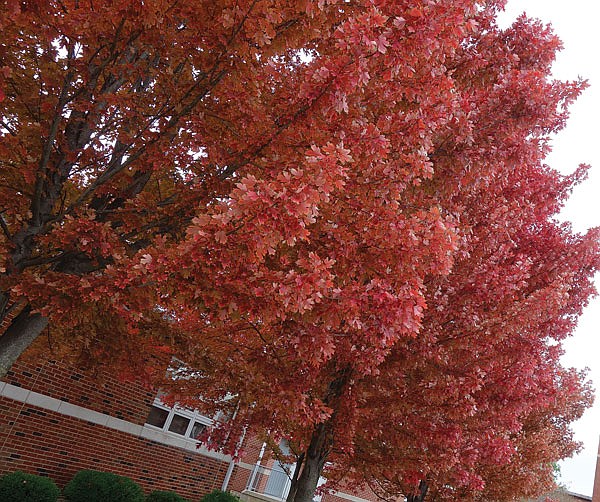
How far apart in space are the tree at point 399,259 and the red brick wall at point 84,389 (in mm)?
4479

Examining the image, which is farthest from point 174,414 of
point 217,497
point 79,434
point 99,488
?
point 99,488

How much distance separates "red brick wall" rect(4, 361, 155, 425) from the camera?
9.71 meters

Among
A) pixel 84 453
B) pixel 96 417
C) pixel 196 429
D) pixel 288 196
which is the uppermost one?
pixel 288 196

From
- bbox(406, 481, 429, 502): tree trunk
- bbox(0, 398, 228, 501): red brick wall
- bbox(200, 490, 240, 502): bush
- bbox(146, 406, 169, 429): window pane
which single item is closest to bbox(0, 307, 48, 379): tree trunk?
bbox(0, 398, 228, 501): red brick wall

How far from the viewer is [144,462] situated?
485 inches

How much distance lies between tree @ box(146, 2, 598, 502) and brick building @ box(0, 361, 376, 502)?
2.73m

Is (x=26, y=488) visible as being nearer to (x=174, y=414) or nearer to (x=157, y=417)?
(x=157, y=417)

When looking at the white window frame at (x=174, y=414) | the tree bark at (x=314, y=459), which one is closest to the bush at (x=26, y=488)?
the white window frame at (x=174, y=414)

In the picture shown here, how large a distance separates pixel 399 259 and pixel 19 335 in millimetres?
3562

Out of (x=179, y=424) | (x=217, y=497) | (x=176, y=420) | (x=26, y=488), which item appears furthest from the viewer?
(x=179, y=424)

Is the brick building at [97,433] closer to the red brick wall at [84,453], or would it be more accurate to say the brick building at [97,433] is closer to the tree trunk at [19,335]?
the red brick wall at [84,453]

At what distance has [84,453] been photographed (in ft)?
35.7

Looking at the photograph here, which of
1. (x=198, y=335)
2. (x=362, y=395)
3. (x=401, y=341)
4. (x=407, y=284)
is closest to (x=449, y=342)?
(x=401, y=341)

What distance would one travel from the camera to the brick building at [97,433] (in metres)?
9.59
